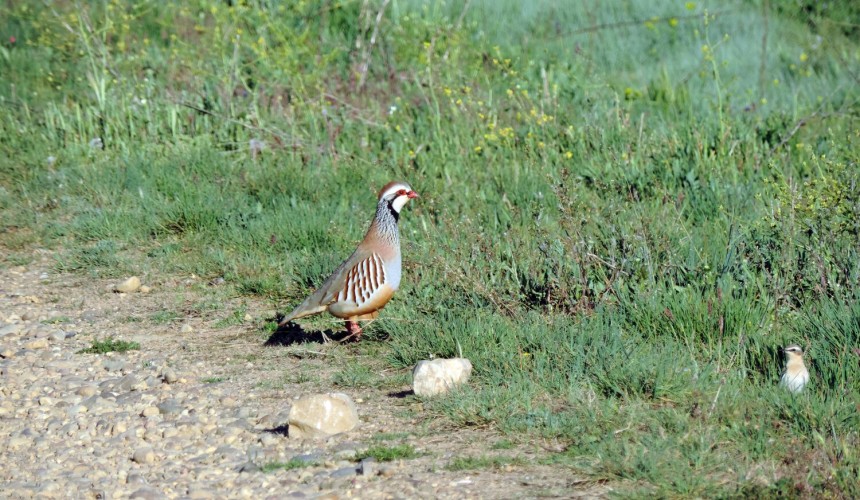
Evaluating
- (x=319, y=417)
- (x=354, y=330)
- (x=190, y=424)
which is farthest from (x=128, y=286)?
(x=319, y=417)

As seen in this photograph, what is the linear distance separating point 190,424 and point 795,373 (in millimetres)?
2632

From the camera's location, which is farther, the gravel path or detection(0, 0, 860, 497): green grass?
detection(0, 0, 860, 497): green grass

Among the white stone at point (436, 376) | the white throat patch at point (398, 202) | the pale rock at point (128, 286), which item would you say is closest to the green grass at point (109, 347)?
the pale rock at point (128, 286)

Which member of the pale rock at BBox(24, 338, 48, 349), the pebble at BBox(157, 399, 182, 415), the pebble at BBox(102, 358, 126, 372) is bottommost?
the pebble at BBox(102, 358, 126, 372)

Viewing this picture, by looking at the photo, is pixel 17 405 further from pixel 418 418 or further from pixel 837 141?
pixel 837 141

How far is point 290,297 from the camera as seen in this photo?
22.1ft

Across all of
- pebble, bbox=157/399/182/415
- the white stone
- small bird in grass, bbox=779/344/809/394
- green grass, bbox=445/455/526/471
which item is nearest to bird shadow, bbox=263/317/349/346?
pebble, bbox=157/399/182/415

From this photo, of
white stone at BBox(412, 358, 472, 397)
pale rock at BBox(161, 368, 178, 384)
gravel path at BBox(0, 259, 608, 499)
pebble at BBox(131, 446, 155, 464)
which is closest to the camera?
gravel path at BBox(0, 259, 608, 499)

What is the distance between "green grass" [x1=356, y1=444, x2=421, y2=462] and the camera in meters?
4.33

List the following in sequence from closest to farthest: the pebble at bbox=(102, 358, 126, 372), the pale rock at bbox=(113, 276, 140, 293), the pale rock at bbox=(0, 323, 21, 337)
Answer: the pebble at bbox=(102, 358, 126, 372) < the pale rock at bbox=(0, 323, 21, 337) < the pale rock at bbox=(113, 276, 140, 293)

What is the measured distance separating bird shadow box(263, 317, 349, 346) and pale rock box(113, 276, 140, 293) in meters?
1.26

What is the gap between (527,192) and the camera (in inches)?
304

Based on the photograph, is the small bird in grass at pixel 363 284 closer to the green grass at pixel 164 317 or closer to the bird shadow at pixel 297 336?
the bird shadow at pixel 297 336

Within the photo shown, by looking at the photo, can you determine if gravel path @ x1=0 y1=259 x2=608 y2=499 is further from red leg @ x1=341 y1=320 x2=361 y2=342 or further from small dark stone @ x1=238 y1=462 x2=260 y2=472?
red leg @ x1=341 y1=320 x2=361 y2=342
